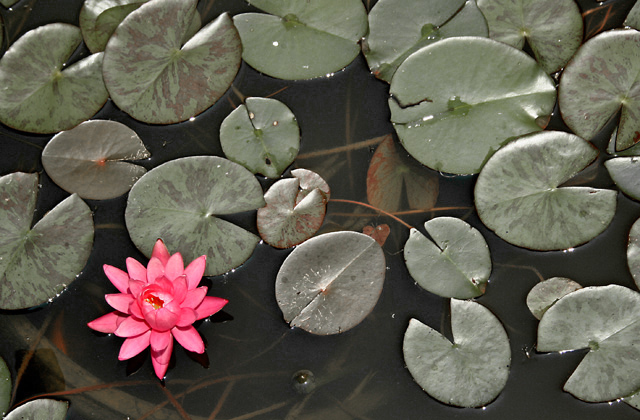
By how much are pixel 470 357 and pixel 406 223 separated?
77 cm

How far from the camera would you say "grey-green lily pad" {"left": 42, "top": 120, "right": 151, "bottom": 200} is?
2.56m

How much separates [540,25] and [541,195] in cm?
98

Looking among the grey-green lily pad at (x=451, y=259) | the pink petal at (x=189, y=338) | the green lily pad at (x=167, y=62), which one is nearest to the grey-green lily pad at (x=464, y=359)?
the grey-green lily pad at (x=451, y=259)

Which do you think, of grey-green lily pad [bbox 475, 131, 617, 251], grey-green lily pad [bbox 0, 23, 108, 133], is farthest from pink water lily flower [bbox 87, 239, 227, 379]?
grey-green lily pad [bbox 475, 131, 617, 251]

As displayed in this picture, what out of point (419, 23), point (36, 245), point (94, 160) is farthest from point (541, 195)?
point (36, 245)

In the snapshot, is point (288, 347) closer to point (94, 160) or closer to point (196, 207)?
point (196, 207)

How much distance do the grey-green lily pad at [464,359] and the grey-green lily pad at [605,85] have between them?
120 centimetres

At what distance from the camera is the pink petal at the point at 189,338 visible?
2203 mm

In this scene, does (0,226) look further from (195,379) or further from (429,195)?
(429,195)

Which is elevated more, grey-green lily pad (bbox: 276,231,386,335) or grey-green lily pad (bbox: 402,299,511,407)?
grey-green lily pad (bbox: 276,231,386,335)

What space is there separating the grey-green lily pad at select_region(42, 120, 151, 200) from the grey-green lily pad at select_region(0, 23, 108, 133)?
102 mm

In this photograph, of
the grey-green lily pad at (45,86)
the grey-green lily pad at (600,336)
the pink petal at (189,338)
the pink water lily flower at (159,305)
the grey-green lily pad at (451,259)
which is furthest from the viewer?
the grey-green lily pad at (45,86)

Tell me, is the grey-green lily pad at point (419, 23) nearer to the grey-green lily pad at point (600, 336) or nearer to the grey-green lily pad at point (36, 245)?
the grey-green lily pad at point (600, 336)

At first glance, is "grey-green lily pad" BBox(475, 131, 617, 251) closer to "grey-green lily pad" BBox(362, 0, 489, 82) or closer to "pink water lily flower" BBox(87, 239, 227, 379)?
"grey-green lily pad" BBox(362, 0, 489, 82)
